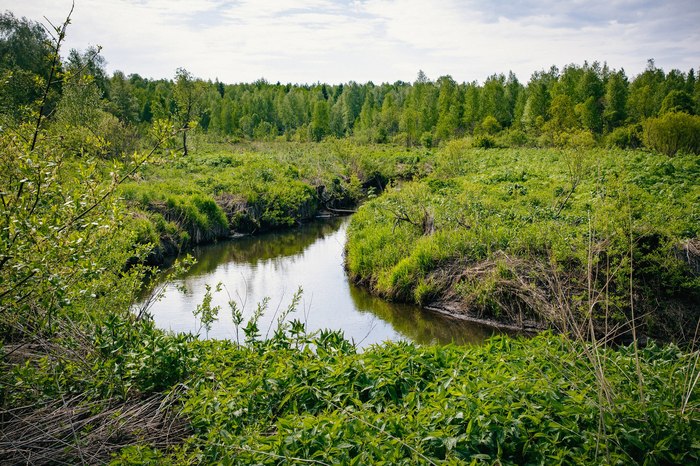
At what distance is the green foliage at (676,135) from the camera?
2905 cm

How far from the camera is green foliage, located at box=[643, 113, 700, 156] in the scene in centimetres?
2905

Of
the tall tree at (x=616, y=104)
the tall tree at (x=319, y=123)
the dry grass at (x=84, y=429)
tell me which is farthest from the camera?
the tall tree at (x=319, y=123)

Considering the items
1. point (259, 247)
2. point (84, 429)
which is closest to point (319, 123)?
point (259, 247)

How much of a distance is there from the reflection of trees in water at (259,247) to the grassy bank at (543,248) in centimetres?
307

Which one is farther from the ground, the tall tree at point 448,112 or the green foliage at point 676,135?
the tall tree at point 448,112

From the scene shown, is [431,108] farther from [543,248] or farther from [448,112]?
[543,248]

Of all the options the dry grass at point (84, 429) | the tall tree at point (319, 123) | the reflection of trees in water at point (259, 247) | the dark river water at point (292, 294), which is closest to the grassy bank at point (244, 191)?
the reflection of trees in water at point (259, 247)

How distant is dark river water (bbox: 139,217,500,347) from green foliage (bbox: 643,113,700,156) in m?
20.8

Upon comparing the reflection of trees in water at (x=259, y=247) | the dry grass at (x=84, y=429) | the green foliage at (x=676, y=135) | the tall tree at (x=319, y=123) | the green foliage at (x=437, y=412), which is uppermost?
the tall tree at (x=319, y=123)

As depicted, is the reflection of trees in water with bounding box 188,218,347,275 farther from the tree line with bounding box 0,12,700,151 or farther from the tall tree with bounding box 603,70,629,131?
the tall tree with bounding box 603,70,629,131

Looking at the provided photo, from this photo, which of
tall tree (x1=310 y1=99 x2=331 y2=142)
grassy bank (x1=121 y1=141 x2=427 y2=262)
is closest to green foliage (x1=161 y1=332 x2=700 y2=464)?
grassy bank (x1=121 y1=141 x2=427 y2=262)

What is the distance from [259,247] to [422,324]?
9.66 m

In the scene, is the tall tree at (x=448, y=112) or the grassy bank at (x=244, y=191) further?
the tall tree at (x=448, y=112)

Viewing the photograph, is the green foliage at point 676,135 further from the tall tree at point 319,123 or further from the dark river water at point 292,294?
the tall tree at point 319,123
